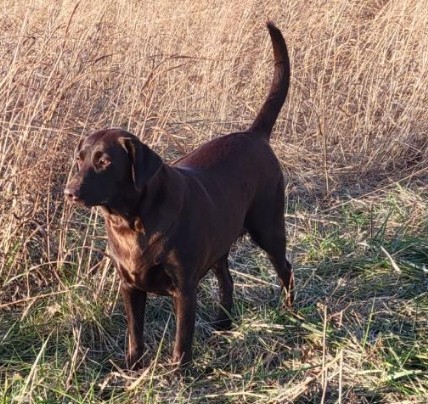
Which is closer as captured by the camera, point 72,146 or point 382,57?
point 72,146

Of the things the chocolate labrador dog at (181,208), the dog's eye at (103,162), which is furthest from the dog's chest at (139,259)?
the dog's eye at (103,162)

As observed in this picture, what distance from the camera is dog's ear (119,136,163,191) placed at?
2.70 metres

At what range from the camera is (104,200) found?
2697mm

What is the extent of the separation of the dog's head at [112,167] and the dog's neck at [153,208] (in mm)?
62

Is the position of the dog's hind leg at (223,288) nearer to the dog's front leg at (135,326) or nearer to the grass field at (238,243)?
the grass field at (238,243)

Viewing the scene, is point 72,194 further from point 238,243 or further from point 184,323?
point 238,243

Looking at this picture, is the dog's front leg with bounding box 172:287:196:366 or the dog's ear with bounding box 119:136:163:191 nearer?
the dog's ear with bounding box 119:136:163:191

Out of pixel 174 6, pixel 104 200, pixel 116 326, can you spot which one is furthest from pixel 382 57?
pixel 104 200

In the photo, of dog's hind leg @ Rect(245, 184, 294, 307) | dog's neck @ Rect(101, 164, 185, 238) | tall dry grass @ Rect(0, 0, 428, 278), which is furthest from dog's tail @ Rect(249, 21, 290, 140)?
tall dry grass @ Rect(0, 0, 428, 278)

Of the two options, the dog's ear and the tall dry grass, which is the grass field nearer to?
the tall dry grass

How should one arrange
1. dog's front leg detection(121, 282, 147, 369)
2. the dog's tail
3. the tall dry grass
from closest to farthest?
dog's front leg detection(121, 282, 147, 369)
the dog's tail
the tall dry grass

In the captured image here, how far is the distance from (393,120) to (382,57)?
A: 20.3 inches

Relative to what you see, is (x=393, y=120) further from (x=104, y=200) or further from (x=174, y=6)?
(x=104, y=200)

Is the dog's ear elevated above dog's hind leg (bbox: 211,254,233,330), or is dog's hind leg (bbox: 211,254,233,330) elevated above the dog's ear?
the dog's ear
